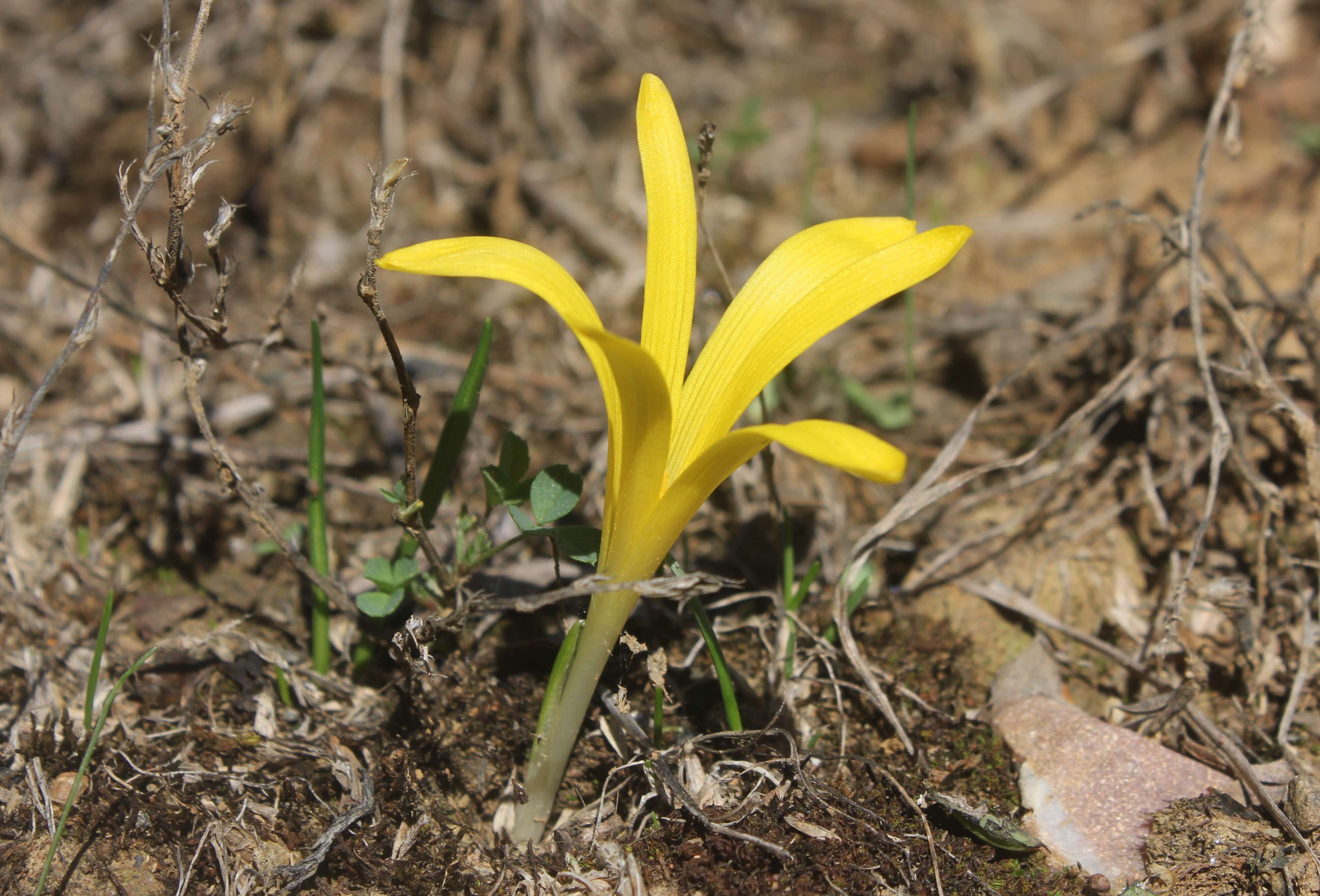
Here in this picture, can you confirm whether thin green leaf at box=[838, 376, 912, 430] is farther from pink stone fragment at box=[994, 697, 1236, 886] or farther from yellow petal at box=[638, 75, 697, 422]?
yellow petal at box=[638, 75, 697, 422]

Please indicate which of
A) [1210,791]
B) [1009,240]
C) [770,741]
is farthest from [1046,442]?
[1009,240]

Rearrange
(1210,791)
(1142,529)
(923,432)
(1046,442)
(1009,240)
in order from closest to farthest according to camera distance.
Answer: (1210,791)
(1046,442)
(1142,529)
(923,432)
(1009,240)

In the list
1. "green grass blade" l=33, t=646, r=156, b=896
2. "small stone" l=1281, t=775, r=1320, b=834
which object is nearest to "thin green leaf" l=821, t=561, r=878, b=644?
"small stone" l=1281, t=775, r=1320, b=834

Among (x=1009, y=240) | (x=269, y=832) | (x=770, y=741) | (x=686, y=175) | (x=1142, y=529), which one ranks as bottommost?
(x=269, y=832)

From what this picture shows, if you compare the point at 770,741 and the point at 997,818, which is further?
the point at 770,741

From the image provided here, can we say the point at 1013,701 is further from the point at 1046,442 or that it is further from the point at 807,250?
the point at 807,250

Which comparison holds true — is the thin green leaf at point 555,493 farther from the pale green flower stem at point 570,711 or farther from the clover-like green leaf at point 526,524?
the pale green flower stem at point 570,711

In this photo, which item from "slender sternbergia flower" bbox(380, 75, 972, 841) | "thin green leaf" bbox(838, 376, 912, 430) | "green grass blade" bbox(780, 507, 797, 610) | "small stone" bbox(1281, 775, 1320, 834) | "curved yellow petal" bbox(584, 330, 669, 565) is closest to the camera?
"curved yellow petal" bbox(584, 330, 669, 565)
